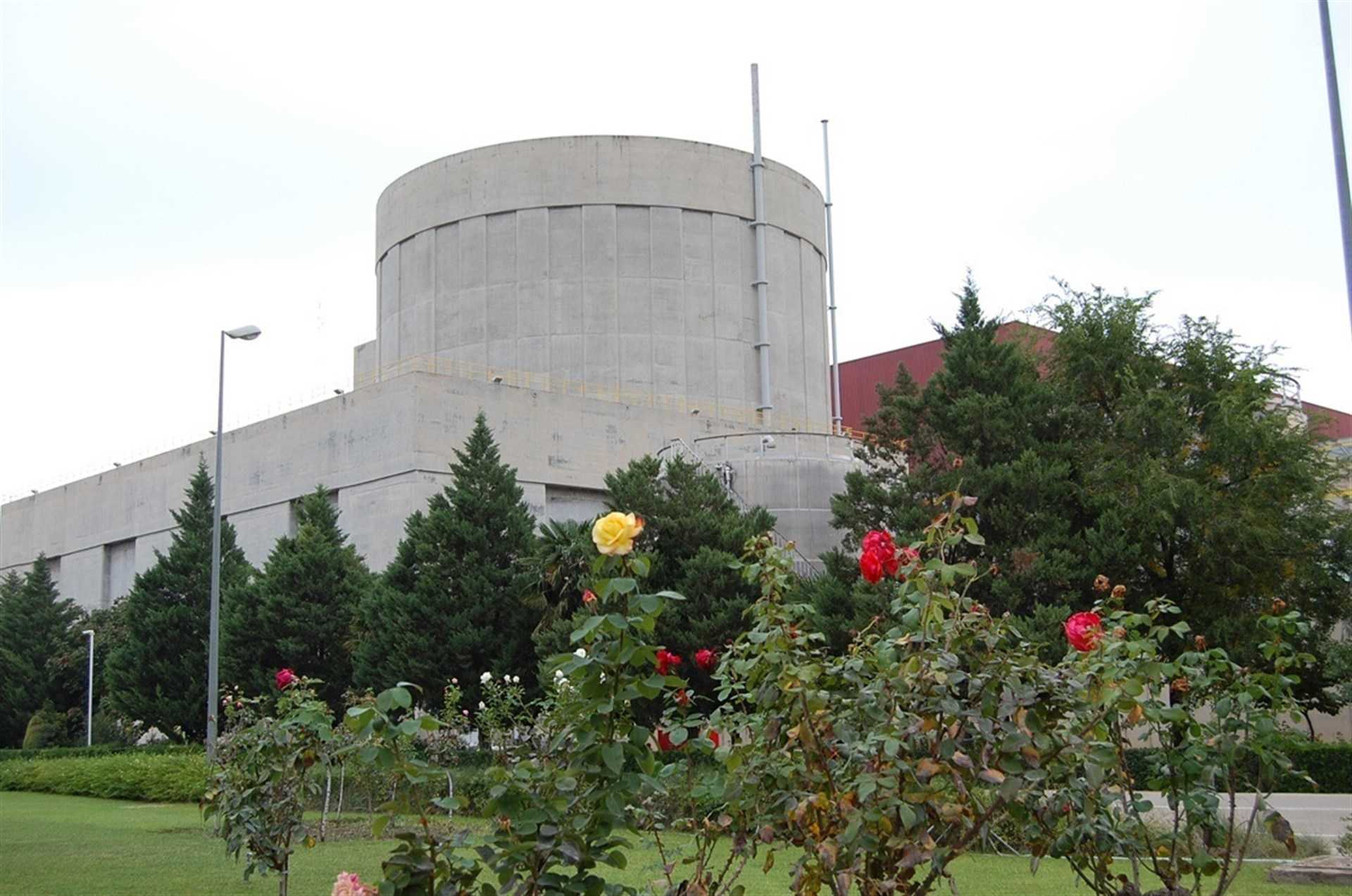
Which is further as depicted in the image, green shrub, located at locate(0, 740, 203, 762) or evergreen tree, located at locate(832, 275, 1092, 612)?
green shrub, located at locate(0, 740, 203, 762)

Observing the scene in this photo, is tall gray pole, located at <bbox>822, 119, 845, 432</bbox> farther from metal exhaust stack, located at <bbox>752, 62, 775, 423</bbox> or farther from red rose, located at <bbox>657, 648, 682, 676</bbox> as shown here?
red rose, located at <bbox>657, 648, 682, 676</bbox>

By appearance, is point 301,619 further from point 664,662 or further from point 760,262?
point 664,662

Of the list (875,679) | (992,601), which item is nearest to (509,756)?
(875,679)

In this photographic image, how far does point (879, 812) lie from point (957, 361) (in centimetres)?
2879

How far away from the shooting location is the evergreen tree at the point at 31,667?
50.9 m

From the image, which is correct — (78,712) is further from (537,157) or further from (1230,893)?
(1230,893)

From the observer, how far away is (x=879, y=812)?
5.36 metres

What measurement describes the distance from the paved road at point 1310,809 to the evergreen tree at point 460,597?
54.4 feet

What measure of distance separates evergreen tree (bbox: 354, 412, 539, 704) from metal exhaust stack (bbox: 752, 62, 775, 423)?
20730 millimetres

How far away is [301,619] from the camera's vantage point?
40344 mm

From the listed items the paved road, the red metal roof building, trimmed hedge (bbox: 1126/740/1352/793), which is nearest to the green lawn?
the paved road

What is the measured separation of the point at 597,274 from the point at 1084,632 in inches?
1970

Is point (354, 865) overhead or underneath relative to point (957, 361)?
underneath

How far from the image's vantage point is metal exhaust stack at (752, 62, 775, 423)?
187ft
